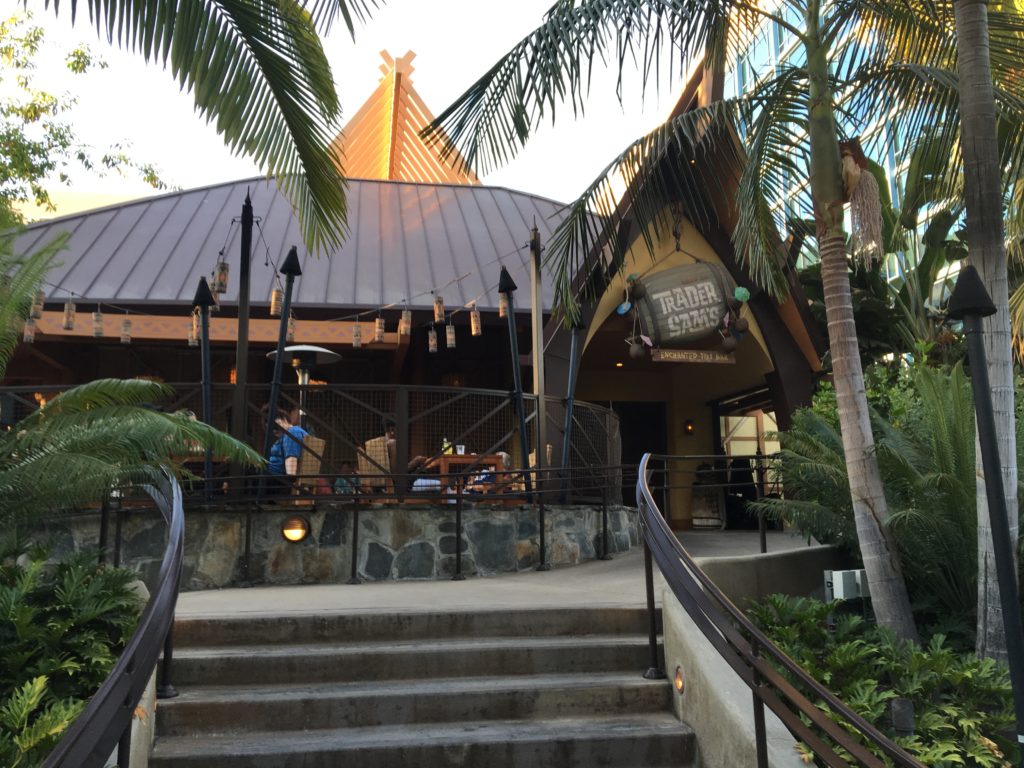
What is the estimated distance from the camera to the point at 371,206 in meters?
17.7

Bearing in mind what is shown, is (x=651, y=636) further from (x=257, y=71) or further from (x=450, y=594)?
(x=257, y=71)

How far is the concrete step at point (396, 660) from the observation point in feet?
16.1

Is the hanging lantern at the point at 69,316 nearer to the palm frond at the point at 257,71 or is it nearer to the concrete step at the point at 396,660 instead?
the palm frond at the point at 257,71

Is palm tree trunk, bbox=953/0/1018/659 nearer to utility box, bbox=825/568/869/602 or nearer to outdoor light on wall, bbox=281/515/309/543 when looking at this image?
utility box, bbox=825/568/869/602

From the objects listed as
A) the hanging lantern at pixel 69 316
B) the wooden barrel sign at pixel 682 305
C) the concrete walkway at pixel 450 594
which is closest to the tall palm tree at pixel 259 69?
the concrete walkway at pixel 450 594

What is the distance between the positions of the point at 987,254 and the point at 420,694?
13.8ft

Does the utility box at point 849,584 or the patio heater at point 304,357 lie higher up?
the patio heater at point 304,357

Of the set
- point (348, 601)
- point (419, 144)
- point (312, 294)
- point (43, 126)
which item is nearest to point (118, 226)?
point (43, 126)

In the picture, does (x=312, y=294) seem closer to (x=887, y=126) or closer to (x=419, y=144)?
(x=887, y=126)

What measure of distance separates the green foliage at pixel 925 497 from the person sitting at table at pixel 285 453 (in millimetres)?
4697

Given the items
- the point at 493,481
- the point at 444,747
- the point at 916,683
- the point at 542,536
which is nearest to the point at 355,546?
the point at 542,536

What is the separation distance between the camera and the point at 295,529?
837 centimetres

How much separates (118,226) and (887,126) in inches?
537

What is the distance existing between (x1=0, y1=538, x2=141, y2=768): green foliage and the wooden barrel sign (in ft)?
32.2
